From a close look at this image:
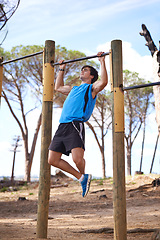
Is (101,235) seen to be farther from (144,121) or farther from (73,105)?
(144,121)

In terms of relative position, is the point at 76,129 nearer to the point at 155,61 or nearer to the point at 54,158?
the point at 54,158

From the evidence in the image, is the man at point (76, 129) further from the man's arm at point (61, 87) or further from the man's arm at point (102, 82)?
the man's arm at point (61, 87)

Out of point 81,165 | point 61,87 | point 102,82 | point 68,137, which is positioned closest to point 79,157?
point 81,165

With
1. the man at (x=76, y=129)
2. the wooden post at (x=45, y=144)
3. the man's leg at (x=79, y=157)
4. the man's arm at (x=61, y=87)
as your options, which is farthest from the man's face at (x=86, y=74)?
the man's leg at (x=79, y=157)

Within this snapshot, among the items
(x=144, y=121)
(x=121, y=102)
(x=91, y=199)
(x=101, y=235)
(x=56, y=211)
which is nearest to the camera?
(x=121, y=102)

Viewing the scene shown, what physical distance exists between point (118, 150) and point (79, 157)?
0.44 m

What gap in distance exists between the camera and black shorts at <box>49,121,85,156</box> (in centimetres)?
→ 329

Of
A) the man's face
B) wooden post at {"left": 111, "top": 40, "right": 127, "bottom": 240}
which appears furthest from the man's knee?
the man's face

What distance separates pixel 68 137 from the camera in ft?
11.0

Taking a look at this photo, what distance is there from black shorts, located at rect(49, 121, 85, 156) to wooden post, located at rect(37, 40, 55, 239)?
44 cm

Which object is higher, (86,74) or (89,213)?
(86,74)

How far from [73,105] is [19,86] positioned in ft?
49.0

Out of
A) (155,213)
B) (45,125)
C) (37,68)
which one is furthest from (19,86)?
(45,125)

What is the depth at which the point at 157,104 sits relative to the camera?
9.53 metres
